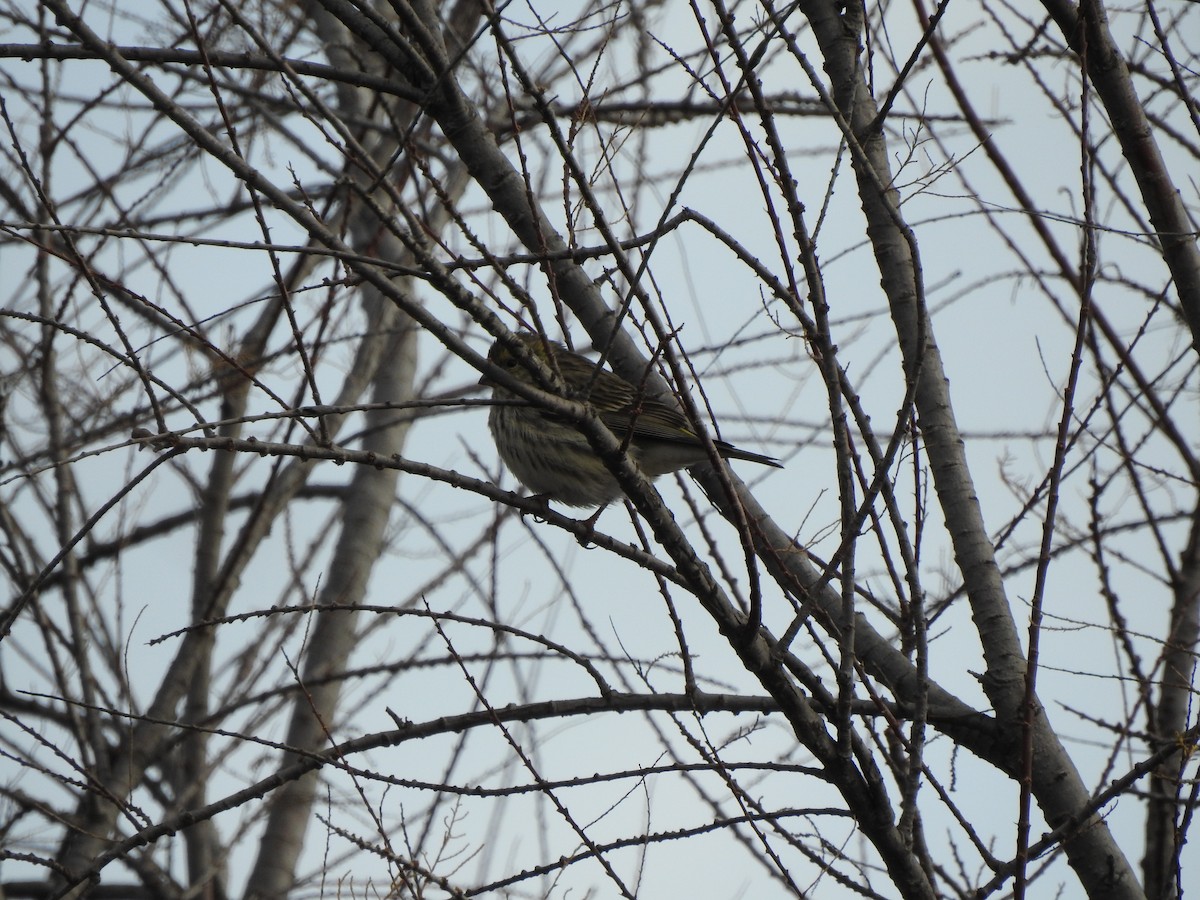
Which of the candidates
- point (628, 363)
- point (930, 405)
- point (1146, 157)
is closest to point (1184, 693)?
point (930, 405)

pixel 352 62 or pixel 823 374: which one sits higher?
pixel 352 62

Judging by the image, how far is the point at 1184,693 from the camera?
4.70 meters

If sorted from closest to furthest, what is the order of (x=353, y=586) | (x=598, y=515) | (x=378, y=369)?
(x=598, y=515), (x=353, y=586), (x=378, y=369)

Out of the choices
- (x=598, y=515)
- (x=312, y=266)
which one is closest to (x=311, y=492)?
(x=312, y=266)

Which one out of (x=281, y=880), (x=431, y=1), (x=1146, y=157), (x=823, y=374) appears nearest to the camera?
(x=823, y=374)

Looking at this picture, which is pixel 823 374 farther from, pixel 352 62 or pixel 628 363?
pixel 352 62

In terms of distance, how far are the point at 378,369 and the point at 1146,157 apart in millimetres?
5130

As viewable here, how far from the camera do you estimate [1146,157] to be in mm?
3705

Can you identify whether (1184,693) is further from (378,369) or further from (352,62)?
(352,62)

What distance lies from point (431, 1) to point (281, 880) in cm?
468

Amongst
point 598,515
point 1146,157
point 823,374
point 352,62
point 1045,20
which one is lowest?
point 823,374

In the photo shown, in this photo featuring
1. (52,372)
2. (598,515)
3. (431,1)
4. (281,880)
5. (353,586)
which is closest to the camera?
(431,1)

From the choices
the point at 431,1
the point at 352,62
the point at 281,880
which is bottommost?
the point at 281,880

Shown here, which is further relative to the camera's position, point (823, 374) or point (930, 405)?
point (930, 405)
